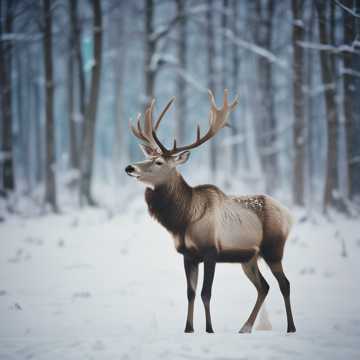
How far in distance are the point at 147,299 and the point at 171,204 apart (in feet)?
7.06

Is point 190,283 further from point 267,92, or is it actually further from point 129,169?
point 267,92

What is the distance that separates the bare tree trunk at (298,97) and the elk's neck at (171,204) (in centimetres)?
822

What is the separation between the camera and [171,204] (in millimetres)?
4105

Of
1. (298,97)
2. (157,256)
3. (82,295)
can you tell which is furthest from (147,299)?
(298,97)

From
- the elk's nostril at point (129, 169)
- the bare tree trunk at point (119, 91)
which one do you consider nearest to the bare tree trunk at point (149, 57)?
the bare tree trunk at point (119, 91)

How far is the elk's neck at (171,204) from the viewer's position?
13.3ft

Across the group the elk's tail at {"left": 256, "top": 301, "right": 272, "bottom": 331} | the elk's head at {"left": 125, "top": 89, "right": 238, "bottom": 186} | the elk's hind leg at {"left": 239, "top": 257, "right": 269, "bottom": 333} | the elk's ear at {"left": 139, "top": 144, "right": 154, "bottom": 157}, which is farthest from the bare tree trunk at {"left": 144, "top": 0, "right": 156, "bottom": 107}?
the elk's tail at {"left": 256, "top": 301, "right": 272, "bottom": 331}

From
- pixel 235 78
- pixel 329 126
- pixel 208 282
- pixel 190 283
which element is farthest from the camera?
pixel 235 78

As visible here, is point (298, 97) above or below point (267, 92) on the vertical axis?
below

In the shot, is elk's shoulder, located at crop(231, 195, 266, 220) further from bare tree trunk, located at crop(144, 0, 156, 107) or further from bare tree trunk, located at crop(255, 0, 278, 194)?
bare tree trunk, located at crop(144, 0, 156, 107)

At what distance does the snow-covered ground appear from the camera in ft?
11.6

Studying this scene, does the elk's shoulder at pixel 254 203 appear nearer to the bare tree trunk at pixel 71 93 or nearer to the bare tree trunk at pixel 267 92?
the bare tree trunk at pixel 267 92

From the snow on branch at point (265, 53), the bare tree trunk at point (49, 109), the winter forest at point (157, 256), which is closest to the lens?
the winter forest at point (157, 256)

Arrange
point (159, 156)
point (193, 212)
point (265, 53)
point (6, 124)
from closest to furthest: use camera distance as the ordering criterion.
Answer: point (193, 212), point (159, 156), point (265, 53), point (6, 124)
